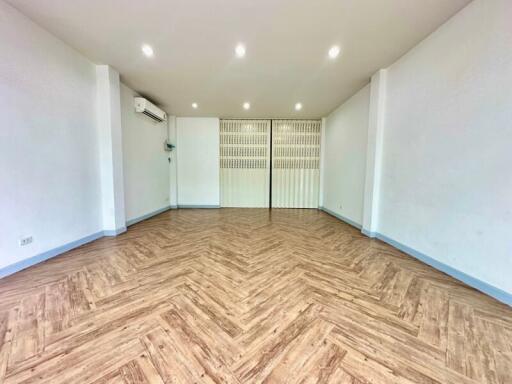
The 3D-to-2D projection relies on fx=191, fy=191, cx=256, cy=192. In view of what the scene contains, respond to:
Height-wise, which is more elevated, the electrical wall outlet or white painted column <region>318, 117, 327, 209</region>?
white painted column <region>318, 117, 327, 209</region>

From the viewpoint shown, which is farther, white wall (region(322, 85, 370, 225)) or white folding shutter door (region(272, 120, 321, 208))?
white folding shutter door (region(272, 120, 321, 208))

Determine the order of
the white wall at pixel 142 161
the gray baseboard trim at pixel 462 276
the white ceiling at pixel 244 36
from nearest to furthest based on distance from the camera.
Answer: the gray baseboard trim at pixel 462 276, the white ceiling at pixel 244 36, the white wall at pixel 142 161

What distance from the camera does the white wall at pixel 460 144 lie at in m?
1.88

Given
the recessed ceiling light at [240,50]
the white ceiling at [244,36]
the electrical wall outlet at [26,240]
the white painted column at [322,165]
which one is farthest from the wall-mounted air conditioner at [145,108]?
the white painted column at [322,165]

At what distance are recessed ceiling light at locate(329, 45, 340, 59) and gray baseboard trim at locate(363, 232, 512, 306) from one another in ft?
10.4

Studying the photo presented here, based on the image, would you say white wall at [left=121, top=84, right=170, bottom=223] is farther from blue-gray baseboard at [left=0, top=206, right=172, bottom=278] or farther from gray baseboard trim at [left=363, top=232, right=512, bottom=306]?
gray baseboard trim at [left=363, top=232, right=512, bottom=306]

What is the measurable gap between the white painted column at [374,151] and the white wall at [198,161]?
458cm

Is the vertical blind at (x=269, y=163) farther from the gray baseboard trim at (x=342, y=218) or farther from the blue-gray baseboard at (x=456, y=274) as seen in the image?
the blue-gray baseboard at (x=456, y=274)

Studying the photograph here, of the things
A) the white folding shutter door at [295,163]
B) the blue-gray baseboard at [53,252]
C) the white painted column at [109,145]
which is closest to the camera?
the blue-gray baseboard at [53,252]

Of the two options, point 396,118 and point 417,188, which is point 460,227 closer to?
point 417,188

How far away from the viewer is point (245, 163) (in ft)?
22.4

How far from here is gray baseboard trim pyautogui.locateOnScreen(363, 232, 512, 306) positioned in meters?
1.85

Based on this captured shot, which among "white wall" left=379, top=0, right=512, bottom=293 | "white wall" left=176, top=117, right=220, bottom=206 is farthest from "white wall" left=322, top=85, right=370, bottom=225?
"white wall" left=176, top=117, right=220, bottom=206

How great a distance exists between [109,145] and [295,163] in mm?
5224
